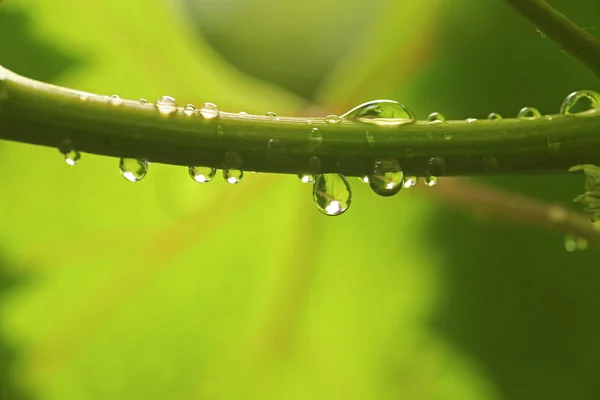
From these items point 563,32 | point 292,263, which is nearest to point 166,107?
point 563,32

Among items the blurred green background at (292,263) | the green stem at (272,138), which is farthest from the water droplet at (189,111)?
the blurred green background at (292,263)

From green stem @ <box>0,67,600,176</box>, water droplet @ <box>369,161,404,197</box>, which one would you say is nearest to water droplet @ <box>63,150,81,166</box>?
green stem @ <box>0,67,600,176</box>

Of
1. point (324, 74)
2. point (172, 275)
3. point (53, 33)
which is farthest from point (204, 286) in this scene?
point (324, 74)

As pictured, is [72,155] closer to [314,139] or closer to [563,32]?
[314,139]

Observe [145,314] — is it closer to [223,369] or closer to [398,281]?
[223,369]

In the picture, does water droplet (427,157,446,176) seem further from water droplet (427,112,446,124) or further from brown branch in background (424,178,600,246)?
brown branch in background (424,178,600,246)

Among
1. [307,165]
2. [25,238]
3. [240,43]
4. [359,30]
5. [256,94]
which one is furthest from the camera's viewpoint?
[240,43]

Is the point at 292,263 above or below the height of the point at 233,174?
above
